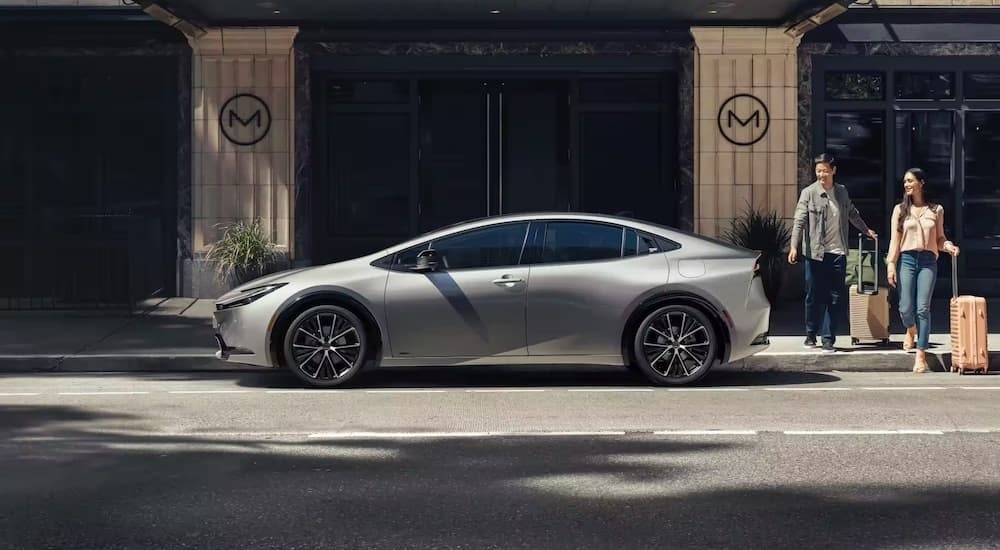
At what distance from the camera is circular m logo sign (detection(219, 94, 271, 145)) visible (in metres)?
17.5

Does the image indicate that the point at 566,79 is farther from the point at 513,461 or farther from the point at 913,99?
the point at 513,461

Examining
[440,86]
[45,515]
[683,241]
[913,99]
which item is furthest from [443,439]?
[913,99]

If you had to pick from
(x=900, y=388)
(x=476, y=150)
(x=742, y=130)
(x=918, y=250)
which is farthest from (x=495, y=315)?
(x=742, y=130)

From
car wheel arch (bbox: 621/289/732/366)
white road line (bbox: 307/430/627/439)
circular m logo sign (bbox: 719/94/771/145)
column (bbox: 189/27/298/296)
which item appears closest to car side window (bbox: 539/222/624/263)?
car wheel arch (bbox: 621/289/732/366)

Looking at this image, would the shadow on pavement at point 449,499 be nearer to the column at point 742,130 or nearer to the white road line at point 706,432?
the white road line at point 706,432

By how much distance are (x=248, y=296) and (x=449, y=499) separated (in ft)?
15.7

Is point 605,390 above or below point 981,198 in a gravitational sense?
below

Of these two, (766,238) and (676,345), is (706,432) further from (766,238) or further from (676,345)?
(766,238)

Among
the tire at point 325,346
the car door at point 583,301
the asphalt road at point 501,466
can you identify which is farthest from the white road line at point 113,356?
the car door at point 583,301

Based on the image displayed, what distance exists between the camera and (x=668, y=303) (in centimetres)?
1077

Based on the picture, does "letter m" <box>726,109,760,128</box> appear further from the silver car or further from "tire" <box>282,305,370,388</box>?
"tire" <box>282,305,370,388</box>

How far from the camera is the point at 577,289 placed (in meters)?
10.7

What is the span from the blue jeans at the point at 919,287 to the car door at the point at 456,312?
380 cm

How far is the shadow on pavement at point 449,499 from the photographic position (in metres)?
5.68
